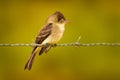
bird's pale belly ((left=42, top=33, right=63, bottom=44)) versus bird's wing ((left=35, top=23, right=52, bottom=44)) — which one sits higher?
bird's wing ((left=35, top=23, right=52, bottom=44))

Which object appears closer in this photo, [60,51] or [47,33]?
[47,33]

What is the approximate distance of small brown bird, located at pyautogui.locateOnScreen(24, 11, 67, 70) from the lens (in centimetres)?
905

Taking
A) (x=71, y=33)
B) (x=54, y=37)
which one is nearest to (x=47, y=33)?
(x=54, y=37)

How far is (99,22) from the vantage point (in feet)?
47.4

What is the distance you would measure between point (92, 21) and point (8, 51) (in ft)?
4.78

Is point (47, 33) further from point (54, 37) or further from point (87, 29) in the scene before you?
point (87, 29)

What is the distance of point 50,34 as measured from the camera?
911 cm

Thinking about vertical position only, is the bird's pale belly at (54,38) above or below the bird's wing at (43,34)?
below

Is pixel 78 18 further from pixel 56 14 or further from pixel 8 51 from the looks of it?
pixel 56 14

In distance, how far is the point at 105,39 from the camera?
541 inches

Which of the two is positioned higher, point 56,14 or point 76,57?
point 56,14

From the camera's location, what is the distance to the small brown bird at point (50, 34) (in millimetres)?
9047

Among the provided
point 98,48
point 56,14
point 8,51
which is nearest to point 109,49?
point 98,48

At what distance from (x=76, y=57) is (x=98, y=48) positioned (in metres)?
0.45
